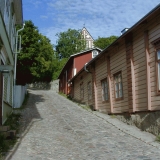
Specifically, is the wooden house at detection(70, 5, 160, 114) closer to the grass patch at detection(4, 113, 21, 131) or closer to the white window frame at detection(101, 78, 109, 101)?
the white window frame at detection(101, 78, 109, 101)

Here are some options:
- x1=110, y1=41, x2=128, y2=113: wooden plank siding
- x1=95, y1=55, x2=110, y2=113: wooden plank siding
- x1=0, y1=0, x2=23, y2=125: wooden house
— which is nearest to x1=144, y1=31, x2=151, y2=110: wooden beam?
x1=110, y1=41, x2=128, y2=113: wooden plank siding

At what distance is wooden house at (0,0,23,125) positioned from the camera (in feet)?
36.0

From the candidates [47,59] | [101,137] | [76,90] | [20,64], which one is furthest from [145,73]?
[47,59]

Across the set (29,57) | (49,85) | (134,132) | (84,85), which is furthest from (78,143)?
(49,85)

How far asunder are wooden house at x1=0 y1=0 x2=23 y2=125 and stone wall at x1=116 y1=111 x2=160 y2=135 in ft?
18.0

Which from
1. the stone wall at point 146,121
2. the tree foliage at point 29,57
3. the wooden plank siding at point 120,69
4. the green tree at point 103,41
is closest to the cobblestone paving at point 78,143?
the stone wall at point 146,121

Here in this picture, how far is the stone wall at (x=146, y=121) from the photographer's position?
1041 cm

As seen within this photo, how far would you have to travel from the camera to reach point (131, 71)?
1243 cm

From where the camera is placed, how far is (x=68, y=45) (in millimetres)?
68625

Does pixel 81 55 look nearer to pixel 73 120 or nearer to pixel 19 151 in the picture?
pixel 73 120

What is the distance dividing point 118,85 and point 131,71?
2.11 m

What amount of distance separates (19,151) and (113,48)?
27.2 feet

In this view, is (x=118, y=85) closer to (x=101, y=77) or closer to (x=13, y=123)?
(x=101, y=77)

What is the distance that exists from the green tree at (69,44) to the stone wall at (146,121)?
181ft
